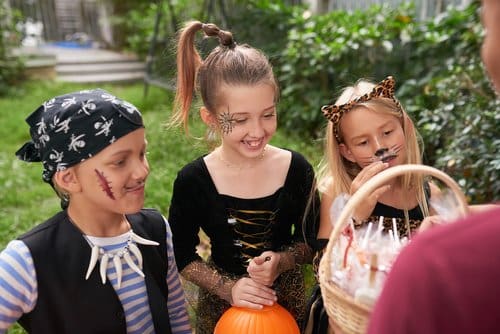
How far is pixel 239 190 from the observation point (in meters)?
2.12

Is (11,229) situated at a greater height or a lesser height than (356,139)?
lesser

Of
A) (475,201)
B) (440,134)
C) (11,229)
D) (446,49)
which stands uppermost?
(446,49)

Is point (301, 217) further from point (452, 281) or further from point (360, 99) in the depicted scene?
point (452, 281)

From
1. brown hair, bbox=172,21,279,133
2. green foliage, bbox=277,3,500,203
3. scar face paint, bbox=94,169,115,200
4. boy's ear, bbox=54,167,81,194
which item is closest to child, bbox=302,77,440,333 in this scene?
brown hair, bbox=172,21,279,133

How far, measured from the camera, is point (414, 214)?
79.5 inches

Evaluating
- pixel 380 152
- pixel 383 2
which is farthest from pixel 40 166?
pixel 383 2

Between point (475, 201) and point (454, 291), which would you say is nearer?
point (454, 291)

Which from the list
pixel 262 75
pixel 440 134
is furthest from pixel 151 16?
pixel 262 75

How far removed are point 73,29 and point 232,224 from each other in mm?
16022

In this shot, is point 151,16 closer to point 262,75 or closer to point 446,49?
point 446,49

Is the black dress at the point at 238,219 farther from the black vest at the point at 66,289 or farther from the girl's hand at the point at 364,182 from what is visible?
the black vest at the point at 66,289

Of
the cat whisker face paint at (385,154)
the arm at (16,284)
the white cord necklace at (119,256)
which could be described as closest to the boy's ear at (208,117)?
the white cord necklace at (119,256)

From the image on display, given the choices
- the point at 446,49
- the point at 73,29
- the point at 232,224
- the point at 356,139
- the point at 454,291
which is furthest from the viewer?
the point at 73,29

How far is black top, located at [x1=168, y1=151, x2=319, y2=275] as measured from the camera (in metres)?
2.12
